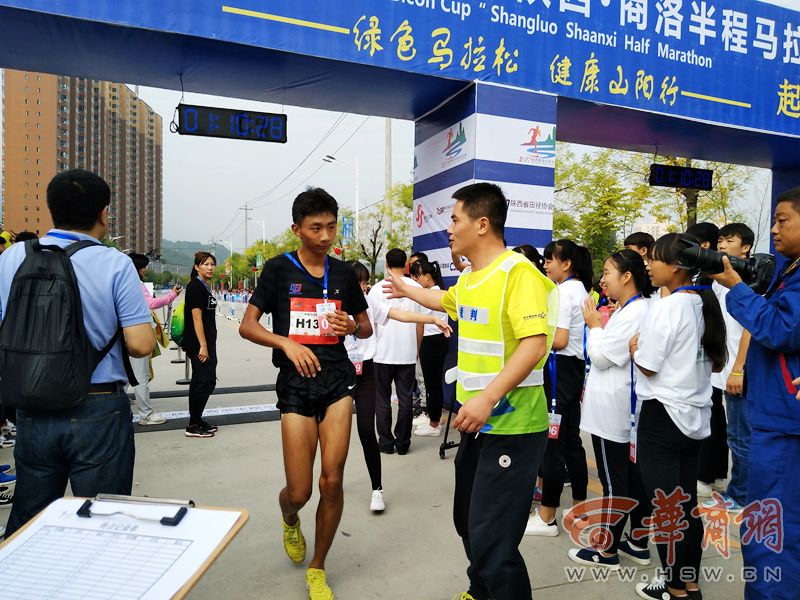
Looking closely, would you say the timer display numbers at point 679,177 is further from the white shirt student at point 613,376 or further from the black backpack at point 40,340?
the black backpack at point 40,340

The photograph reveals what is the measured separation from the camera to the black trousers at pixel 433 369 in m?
5.99

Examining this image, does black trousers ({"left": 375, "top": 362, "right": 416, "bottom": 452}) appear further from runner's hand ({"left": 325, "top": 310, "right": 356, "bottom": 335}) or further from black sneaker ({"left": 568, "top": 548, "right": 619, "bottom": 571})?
runner's hand ({"left": 325, "top": 310, "right": 356, "bottom": 335})

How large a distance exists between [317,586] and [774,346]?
2.29 metres

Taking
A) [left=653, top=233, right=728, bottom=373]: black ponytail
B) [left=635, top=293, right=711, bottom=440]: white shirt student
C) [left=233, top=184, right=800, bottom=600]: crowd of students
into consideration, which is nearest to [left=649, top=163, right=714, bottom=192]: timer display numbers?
[left=233, top=184, right=800, bottom=600]: crowd of students

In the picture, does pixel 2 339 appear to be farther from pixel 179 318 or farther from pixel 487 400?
pixel 179 318

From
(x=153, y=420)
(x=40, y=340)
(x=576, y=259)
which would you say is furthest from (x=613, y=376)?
(x=153, y=420)

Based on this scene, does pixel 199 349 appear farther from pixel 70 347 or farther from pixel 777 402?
pixel 777 402

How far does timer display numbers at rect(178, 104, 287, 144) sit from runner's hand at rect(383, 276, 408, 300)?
13.5ft

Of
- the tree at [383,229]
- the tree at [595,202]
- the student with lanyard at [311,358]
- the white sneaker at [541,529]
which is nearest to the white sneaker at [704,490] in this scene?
the white sneaker at [541,529]

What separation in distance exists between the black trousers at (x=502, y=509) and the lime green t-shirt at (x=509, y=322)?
0.26ft

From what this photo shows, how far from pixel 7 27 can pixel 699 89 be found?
8.08 m

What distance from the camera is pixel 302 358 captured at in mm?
2711

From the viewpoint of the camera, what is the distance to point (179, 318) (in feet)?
20.8

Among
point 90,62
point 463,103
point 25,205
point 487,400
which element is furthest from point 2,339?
point 25,205
